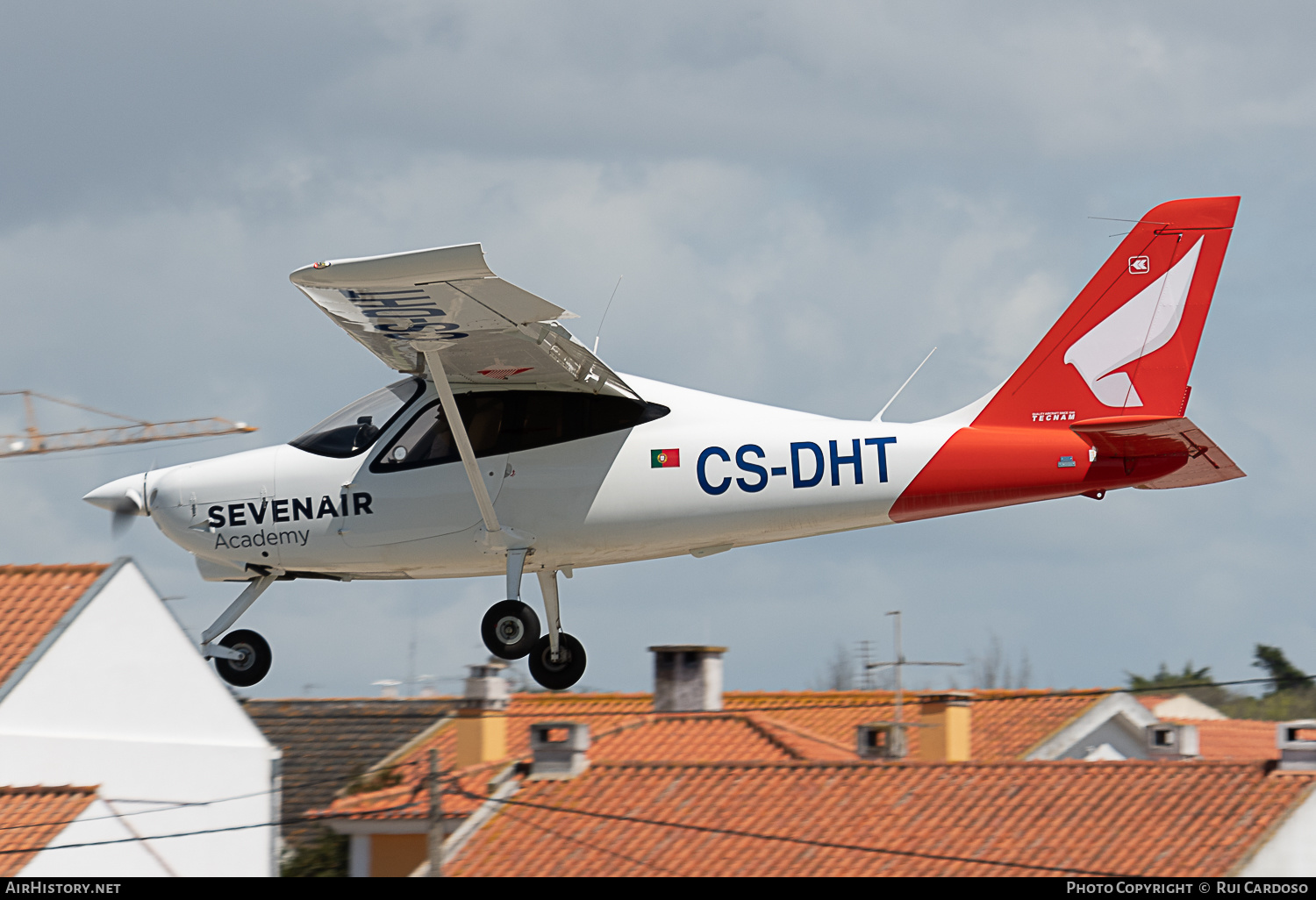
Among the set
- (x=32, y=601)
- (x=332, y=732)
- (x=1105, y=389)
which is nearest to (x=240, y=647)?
(x=1105, y=389)

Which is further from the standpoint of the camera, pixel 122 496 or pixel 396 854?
pixel 396 854

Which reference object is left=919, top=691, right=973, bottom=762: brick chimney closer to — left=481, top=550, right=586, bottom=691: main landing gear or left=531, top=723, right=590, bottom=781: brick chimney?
left=531, top=723, right=590, bottom=781: brick chimney

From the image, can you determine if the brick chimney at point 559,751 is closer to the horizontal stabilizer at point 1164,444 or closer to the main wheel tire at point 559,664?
the main wheel tire at point 559,664

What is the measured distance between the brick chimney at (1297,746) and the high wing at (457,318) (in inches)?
568

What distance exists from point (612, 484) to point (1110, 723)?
26.6 m

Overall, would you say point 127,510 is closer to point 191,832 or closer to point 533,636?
point 533,636

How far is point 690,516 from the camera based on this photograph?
1547 centimetres

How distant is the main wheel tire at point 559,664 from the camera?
16891 millimetres

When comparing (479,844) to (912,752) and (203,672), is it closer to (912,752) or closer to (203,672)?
(203,672)

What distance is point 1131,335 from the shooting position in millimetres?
15656

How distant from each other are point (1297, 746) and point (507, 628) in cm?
1454

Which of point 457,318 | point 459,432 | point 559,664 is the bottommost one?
point 559,664

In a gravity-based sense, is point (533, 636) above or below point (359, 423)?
below

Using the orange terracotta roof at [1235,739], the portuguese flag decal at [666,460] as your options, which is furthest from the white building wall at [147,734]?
the orange terracotta roof at [1235,739]
